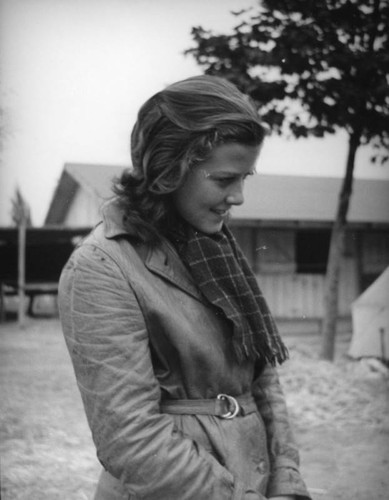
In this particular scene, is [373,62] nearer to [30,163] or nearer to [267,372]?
[30,163]

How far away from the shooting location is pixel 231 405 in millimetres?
1290

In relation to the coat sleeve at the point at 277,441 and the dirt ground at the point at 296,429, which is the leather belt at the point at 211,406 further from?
the dirt ground at the point at 296,429

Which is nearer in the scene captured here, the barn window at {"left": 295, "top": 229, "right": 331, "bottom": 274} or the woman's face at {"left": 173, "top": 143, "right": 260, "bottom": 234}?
the woman's face at {"left": 173, "top": 143, "right": 260, "bottom": 234}

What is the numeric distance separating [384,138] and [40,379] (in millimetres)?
4191

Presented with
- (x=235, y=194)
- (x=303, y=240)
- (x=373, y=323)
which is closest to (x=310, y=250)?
(x=303, y=240)

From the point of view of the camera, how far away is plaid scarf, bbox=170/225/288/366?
130 cm

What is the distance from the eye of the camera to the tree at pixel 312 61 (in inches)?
195

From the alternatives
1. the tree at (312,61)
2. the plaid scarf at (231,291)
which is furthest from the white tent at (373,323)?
the plaid scarf at (231,291)

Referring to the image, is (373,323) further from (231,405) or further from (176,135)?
(176,135)

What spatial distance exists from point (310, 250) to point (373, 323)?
239 inches

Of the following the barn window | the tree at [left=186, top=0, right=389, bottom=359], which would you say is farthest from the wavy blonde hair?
the barn window

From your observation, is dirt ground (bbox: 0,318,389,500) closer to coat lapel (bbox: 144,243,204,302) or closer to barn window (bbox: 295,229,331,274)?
coat lapel (bbox: 144,243,204,302)

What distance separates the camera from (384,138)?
5793 mm

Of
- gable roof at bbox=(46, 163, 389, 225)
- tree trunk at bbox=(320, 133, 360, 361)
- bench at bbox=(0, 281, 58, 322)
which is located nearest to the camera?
tree trunk at bbox=(320, 133, 360, 361)
